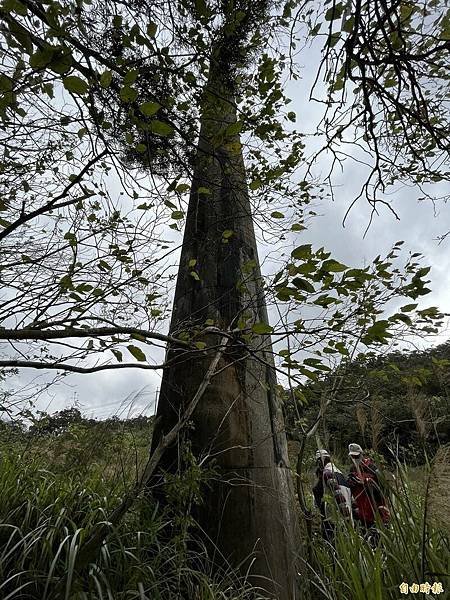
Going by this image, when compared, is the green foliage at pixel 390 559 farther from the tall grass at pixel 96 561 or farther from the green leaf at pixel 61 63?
the green leaf at pixel 61 63

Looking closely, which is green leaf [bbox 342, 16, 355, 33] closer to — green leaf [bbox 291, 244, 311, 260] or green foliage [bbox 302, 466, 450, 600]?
green leaf [bbox 291, 244, 311, 260]

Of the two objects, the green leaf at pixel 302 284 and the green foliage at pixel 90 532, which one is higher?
the green leaf at pixel 302 284

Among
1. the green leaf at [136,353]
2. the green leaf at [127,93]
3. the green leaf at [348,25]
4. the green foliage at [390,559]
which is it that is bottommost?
the green foliage at [390,559]

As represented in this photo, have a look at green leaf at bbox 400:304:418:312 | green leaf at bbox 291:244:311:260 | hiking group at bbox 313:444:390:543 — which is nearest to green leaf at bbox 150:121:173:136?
green leaf at bbox 291:244:311:260

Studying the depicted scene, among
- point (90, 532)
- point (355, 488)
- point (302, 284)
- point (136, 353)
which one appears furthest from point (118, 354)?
point (355, 488)

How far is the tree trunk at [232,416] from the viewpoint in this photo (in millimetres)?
2066

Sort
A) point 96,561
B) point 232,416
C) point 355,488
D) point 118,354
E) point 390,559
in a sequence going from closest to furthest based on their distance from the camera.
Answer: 1. point 118,354
2. point 390,559
3. point 96,561
4. point 232,416
5. point 355,488

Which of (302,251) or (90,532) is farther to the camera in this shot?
(90,532)

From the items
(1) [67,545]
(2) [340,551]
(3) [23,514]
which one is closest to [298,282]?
(2) [340,551]

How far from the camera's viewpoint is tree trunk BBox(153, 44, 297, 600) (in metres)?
2.07

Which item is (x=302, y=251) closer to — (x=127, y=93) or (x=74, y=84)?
(x=127, y=93)

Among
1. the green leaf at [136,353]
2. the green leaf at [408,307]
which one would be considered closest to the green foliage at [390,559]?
the green leaf at [408,307]

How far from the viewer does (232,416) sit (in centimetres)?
247

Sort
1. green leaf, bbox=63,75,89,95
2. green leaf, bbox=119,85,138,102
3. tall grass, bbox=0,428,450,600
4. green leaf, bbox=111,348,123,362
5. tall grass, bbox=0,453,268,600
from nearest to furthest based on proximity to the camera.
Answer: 1. green leaf, bbox=63,75,89,95
2. green leaf, bbox=119,85,138,102
3. green leaf, bbox=111,348,123,362
4. tall grass, bbox=0,428,450,600
5. tall grass, bbox=0,453,268,600
